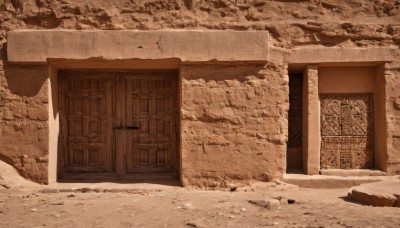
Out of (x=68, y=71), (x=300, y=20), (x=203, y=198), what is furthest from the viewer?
(x=68, y=71)

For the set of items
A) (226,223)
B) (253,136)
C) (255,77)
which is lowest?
(226,223)

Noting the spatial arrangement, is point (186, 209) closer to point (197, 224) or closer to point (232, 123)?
point (197, 224)

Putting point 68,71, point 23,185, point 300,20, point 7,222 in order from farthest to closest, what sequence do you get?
1. point 68,71
2. point 300,20
3. point 23,185
4. point 7,222

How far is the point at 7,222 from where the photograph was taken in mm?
3676

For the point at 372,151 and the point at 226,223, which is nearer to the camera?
the point at 226,223

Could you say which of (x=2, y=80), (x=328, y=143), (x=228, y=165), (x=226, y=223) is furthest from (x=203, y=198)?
(x=2, y=80)

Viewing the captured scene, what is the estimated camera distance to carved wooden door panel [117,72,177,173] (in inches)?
236

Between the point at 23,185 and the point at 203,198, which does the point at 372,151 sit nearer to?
the point at 203,198

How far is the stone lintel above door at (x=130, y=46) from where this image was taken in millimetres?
5262

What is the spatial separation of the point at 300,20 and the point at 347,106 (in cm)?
148

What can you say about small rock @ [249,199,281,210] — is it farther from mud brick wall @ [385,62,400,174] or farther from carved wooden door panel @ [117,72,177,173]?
mud brick wall @ [385,62,400,174]

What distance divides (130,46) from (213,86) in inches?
50.7

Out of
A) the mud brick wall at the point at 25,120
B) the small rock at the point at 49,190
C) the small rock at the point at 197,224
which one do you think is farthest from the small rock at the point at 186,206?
the mud brick wall at the point at 25,120

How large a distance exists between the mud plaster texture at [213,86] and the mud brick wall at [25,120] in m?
0.01
